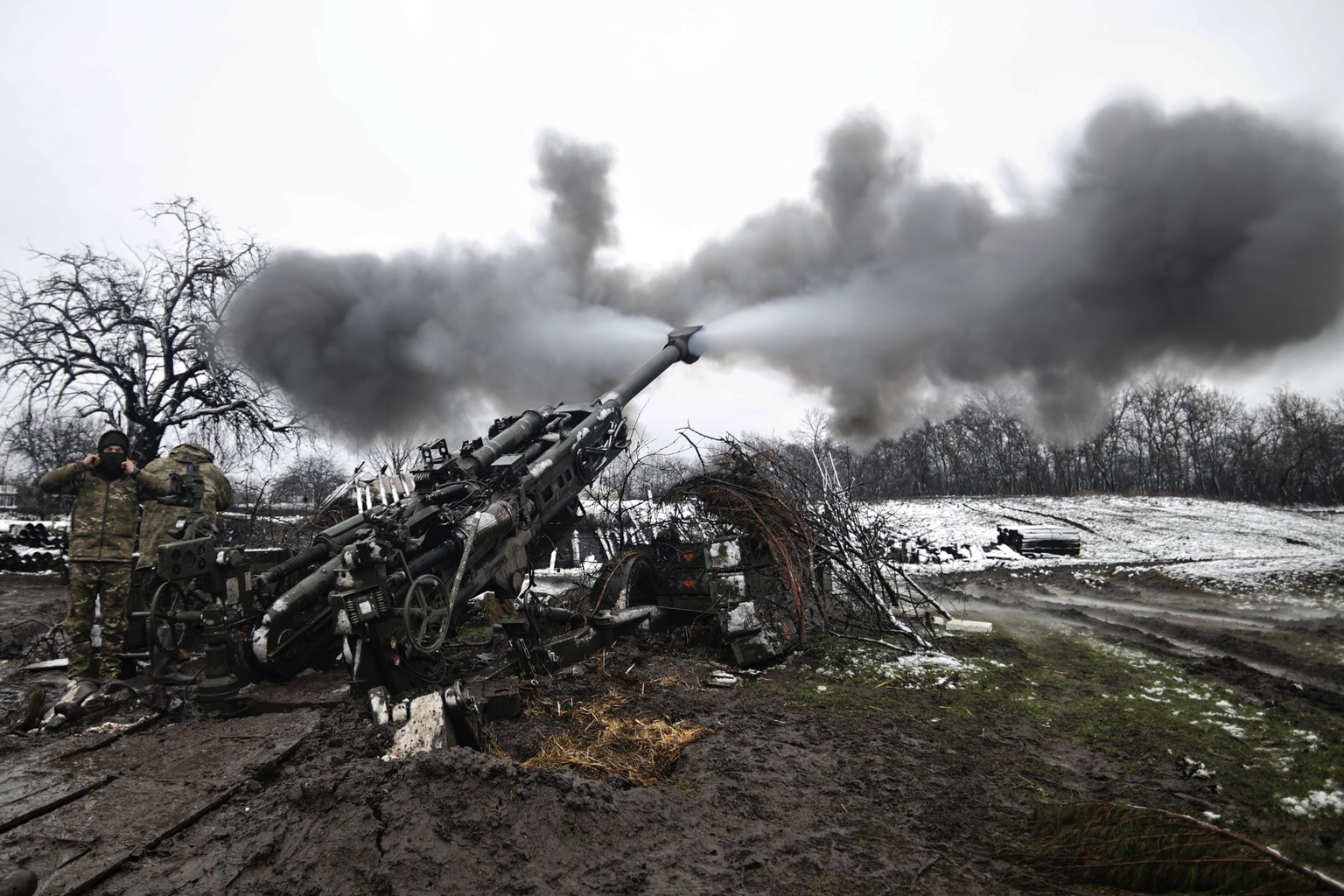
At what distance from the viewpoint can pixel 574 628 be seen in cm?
709

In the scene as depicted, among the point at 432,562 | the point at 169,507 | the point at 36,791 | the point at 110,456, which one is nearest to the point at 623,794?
the point at 432,562

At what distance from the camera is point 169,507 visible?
7.21 m

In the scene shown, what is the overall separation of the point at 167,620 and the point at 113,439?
1.92 m

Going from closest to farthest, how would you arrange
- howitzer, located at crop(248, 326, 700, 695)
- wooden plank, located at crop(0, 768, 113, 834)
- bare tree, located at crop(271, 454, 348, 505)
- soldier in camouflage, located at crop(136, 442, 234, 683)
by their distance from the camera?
wooden plank, located at crop(0, 768, 113, 834), howitzer, located at crop(248, 326, 700, 695), soldier in camouflage, located at crop(136, 442, 234, 683), bare tree, located at crop(271, 454, 348, 505)

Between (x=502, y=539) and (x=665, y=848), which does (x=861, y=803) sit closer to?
(x=665, y=848)

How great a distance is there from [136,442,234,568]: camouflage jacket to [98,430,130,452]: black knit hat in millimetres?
901

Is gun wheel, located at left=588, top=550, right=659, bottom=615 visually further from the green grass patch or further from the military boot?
the military boot

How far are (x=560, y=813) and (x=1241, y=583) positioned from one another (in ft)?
44.3

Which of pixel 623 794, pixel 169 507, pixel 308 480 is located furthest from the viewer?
pixel 308 480

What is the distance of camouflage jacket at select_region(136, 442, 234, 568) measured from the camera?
707 centimetres

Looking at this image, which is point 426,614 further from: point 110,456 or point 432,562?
point 110,456

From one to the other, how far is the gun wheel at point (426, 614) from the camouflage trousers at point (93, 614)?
2946 millimetres

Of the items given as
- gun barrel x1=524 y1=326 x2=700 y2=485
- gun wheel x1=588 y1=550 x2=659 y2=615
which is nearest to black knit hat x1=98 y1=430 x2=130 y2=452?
gun barrel x1=524 y1=326 x2=700 y2=485

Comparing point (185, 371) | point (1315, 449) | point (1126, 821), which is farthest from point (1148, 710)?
point (1315, 449)
